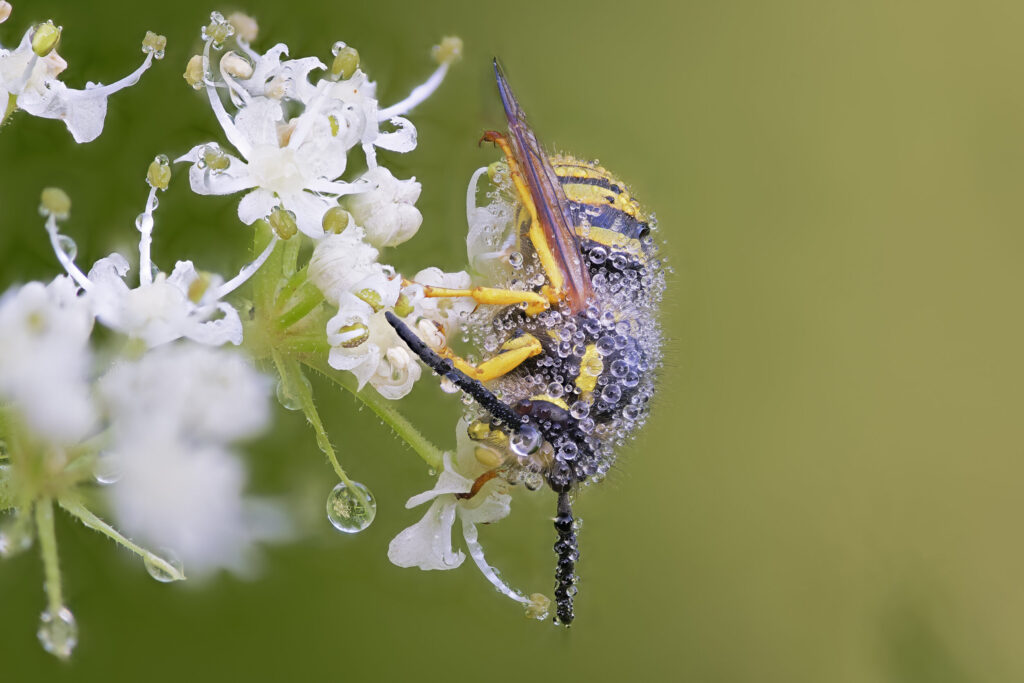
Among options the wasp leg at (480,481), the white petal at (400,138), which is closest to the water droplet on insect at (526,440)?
the wasp leg at (480,481)

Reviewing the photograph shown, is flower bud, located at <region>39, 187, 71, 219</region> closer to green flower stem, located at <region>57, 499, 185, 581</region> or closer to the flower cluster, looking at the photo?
the flower cluster

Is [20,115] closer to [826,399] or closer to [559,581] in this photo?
[559,581]

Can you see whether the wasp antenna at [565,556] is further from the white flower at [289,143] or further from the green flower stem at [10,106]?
the green flower stem at [10,106]

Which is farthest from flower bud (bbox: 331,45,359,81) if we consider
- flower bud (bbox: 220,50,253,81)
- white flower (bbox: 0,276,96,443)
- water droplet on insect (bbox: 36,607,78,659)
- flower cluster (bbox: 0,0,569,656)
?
water droplet on insect (bbox: 36,607,78,659)

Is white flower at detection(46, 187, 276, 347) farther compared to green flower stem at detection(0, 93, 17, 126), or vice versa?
green flower stem at detection(0, 93, 17, 126)

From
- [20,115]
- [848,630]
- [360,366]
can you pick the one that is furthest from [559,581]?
[848,630]

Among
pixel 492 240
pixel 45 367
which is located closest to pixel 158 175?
pixel 45 367
